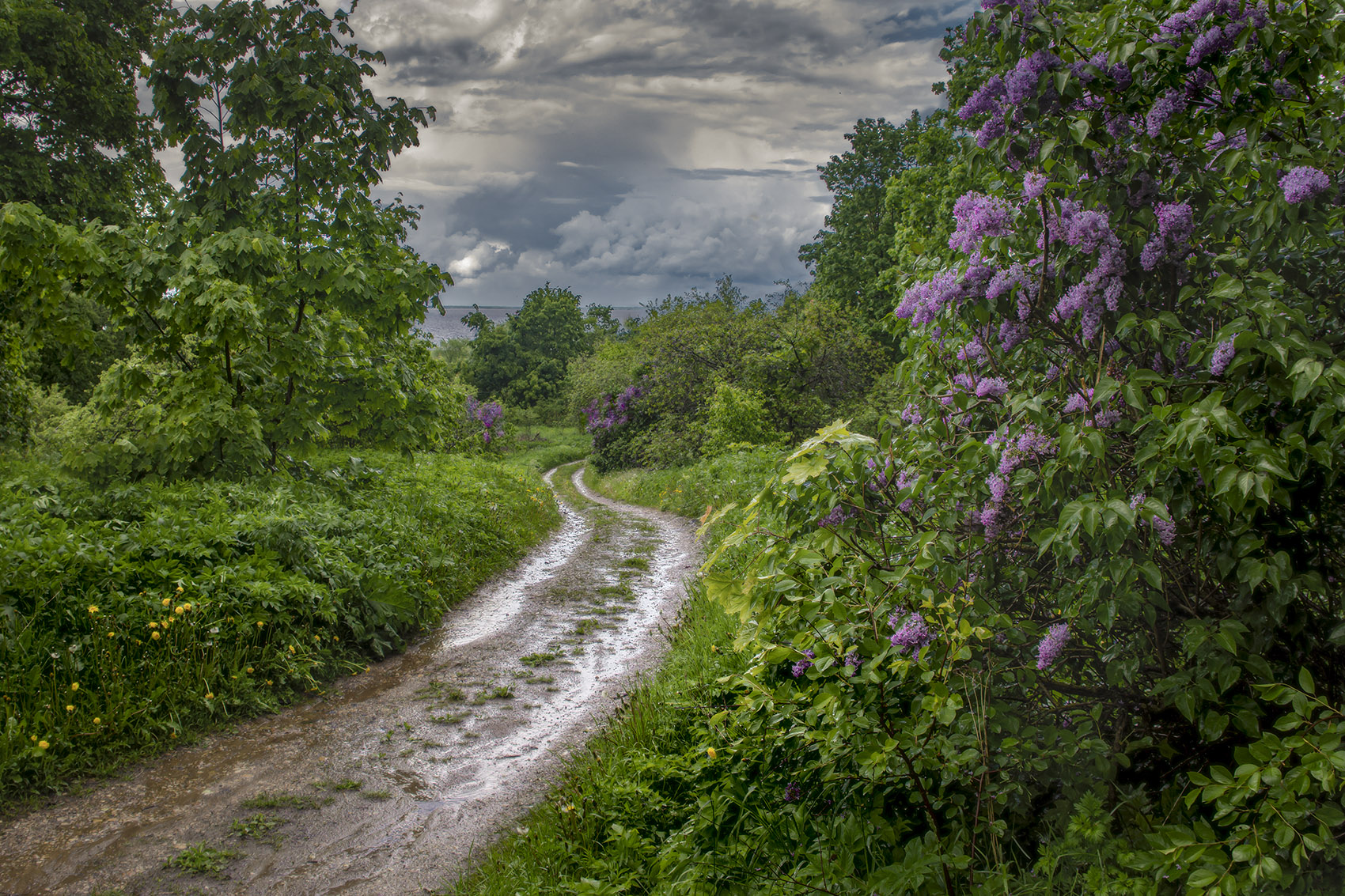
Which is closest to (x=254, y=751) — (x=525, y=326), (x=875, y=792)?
(x=875, y=792)

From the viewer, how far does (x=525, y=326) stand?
56.1 m

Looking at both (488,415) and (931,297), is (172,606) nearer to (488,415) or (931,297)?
(931,297)

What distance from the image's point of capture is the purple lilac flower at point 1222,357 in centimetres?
212

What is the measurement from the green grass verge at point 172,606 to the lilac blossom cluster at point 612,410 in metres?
19.1

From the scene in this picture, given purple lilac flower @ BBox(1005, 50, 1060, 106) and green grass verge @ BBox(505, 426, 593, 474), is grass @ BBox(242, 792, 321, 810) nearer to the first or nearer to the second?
purple lilac flower @ BBox(1005, 50, 1060, 106)

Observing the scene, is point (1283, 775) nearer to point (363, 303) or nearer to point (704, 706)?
point (704, 706)

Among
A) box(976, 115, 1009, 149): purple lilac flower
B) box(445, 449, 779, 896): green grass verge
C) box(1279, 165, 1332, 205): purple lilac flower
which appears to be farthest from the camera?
box(445, 449, 779, 896): green grass verge

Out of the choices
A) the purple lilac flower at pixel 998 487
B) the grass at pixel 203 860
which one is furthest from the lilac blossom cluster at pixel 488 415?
the purple lilac flower at pixel 998 487

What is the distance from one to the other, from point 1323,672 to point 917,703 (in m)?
1.23

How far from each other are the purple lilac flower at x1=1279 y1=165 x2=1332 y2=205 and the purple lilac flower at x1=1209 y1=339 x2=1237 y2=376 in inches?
16.6

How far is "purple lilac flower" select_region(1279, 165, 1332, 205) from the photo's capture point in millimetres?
2049

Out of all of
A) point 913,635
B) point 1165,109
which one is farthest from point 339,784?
point 1165,109

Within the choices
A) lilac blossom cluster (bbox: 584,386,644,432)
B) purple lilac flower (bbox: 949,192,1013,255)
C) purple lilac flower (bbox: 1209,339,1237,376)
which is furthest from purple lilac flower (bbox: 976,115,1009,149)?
lilac blossom cluster (bbox: 584,386,644,432)

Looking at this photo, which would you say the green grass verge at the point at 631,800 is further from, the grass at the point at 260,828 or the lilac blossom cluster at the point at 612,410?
the lilac blossom cluster at the point at 612,410
